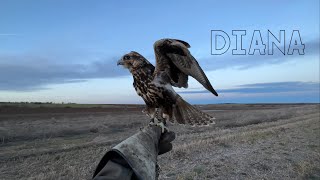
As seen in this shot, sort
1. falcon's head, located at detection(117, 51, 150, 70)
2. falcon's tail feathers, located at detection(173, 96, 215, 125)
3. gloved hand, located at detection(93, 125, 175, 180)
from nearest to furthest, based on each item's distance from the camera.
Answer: gloved hand, located at detection(93, 125, 175, 180)
falcon's head, located at detection(117, 51, 150, 70)
falcon's tail feathers, located at detection(173, 96, 215, 125)

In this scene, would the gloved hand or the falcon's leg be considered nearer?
the gloved hand

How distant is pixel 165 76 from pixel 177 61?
25 cm

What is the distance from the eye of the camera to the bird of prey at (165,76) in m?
4.60

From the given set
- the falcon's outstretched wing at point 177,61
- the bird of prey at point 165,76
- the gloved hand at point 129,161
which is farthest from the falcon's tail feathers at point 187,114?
the gloved hand at point 129,161

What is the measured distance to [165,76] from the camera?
185 inches

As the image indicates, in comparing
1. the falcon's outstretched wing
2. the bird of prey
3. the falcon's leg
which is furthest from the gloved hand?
the falcon's outstretched wing

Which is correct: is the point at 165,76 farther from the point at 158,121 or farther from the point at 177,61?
the point at 158,121

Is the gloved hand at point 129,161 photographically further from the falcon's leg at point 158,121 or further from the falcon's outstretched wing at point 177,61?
the falcon's outstretched wing at point 177,61

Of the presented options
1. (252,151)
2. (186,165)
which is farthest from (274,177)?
(252,151)

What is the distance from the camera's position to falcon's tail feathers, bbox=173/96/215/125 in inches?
193

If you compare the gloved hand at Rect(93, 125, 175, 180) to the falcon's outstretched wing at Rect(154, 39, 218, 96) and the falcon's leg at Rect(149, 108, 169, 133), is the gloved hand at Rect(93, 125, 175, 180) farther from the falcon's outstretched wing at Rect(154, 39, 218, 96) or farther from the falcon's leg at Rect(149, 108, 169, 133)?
the falcon's outstretched wing at Rect(154, 39, 218, 96)

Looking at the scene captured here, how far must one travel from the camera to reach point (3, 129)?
21.9 meters

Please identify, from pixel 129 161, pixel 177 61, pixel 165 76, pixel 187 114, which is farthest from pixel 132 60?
pixel 129 161

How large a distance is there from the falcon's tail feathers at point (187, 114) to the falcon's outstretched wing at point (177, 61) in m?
0.26
